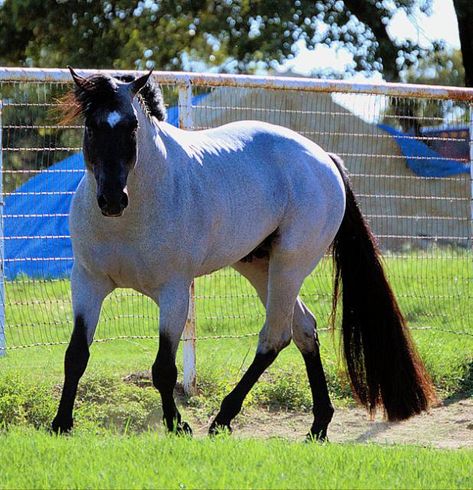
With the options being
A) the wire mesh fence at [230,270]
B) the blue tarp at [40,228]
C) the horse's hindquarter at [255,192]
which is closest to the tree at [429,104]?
the wire mesh fence at [230,270]

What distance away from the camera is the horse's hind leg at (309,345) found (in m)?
6.66

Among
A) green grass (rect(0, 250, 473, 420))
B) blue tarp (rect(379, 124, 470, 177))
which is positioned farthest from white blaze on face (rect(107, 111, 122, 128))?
blue tarp (rect(379, 124, 470, 177))

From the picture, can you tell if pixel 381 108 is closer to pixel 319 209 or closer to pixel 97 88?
pixel 319 209

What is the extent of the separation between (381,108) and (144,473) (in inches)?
193

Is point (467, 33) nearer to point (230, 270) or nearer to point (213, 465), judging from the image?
point (230, 270)

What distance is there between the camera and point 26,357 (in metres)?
8.83

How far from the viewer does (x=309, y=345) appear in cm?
683

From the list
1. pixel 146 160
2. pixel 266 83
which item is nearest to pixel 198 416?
pixel 146 160

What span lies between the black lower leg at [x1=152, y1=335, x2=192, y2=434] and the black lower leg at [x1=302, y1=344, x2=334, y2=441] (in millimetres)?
1106

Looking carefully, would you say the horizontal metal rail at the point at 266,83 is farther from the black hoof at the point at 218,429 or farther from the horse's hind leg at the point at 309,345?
the black hoof at the point at 218,429

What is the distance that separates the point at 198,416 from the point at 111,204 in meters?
2.60

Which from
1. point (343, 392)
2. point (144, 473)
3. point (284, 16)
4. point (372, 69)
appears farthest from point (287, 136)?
point (372, 69)

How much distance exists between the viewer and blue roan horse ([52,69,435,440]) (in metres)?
5.40

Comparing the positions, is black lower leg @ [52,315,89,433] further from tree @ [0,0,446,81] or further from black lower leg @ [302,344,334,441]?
tree @ [0,0,446,81]
